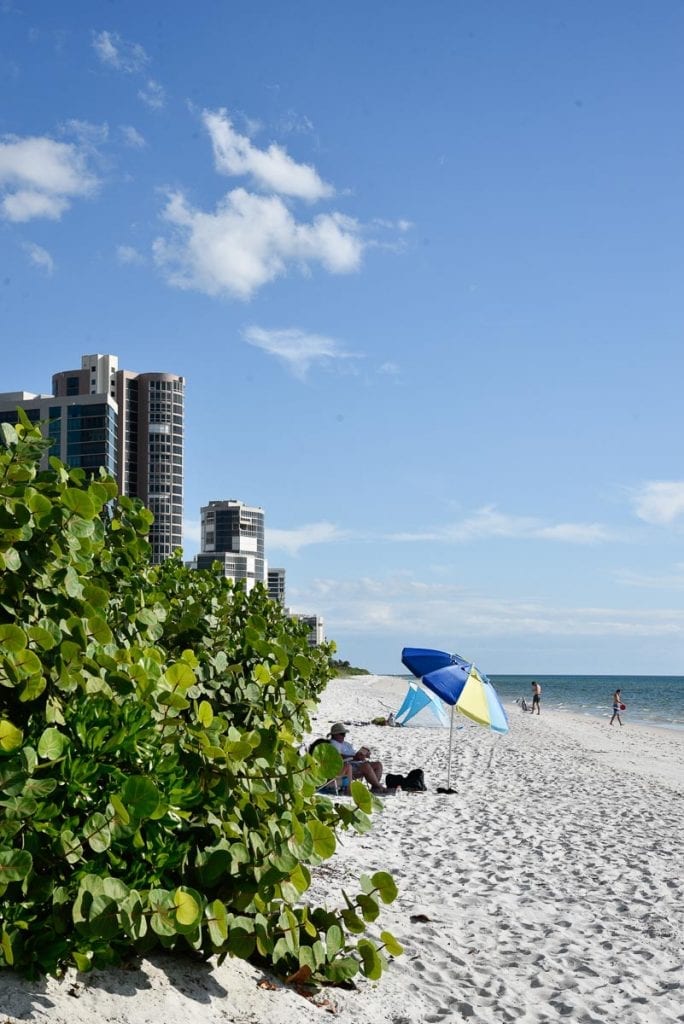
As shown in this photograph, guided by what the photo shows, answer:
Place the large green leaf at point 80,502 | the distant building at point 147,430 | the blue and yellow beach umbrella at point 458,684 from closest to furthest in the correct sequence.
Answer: the large green leaf at point 80,502 < the blue and yellow beach umbrella at point 458,684 < the distant building at point 147,430

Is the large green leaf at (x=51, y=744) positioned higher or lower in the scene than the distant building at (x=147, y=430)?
lower

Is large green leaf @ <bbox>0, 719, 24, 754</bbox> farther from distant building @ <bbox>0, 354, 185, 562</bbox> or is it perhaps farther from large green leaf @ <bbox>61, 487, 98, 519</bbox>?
distant building @ <bbox>0, 354, 185, 562</bbox>

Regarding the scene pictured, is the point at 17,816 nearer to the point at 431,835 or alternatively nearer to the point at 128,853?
the point at 128,853

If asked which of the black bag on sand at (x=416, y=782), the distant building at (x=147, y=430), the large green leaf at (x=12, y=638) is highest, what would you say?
the distant building at (x=147, y=430)

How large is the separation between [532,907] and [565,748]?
1969cm

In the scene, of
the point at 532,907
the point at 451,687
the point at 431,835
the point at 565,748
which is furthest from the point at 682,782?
the point at 532,907

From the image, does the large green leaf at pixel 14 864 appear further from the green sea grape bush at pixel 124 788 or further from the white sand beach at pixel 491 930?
the white sand beach at pixel 491 930

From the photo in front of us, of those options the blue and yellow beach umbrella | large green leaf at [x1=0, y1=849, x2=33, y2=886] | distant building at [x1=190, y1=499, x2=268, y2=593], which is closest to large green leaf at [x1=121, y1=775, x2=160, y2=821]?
large green leaf at [x1=0, y1=849, x2=33, y2=886]

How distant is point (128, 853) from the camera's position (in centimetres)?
372

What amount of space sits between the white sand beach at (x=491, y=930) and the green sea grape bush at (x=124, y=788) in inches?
7.5

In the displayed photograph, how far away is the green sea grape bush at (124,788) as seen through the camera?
348 centimetres

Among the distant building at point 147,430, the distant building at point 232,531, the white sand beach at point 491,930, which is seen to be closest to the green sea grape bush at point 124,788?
the white sand beach at point 491,930

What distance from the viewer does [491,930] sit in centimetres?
687

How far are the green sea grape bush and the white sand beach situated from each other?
191mm
